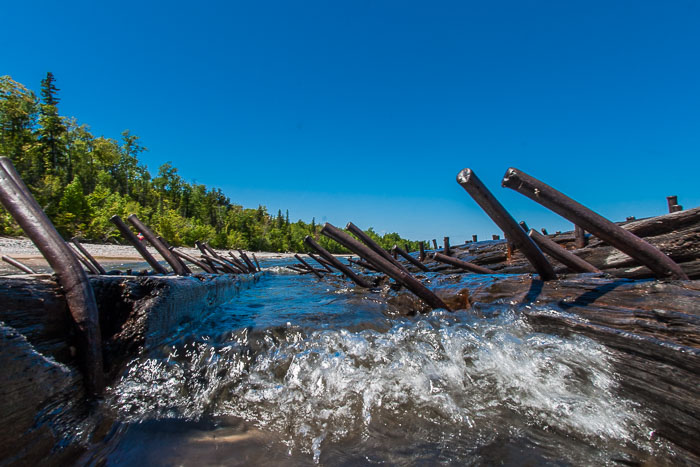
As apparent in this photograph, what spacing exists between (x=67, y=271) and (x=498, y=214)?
12.2ft

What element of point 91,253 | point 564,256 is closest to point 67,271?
point 564,256

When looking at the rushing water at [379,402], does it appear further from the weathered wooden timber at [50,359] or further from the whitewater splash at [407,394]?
the weathered wooden timber at [50,359]

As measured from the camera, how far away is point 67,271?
1.73 m

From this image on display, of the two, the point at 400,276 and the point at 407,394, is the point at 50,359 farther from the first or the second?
the point at 400,276

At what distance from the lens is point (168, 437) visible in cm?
166

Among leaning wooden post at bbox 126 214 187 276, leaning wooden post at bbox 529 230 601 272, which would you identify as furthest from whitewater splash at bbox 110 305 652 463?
leaning wooden post at bbox 126 214 187 276

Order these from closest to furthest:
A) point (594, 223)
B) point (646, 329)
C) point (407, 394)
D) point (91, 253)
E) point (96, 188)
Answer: point (646, 329)
point (407, 394)
point (594, 223)
point (91, 253)
point (96, 188)

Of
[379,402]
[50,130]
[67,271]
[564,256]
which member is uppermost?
[50,130]

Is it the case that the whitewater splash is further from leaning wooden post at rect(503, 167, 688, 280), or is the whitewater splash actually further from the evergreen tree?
the evergreen tree

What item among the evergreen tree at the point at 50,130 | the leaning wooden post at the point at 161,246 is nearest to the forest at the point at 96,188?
the evergreen tree at the point at 50,130

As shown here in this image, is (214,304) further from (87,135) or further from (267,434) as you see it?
(87,135)

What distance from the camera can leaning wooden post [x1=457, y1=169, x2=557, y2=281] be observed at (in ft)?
9.49

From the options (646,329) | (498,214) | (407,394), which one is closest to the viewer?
(646,329)

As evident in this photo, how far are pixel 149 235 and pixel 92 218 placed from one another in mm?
40958
